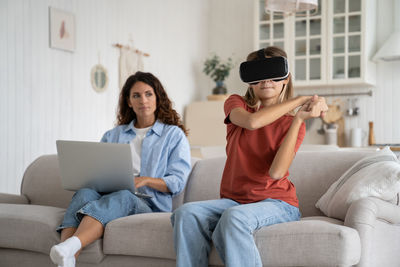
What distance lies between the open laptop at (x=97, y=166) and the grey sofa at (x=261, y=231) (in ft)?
0.60

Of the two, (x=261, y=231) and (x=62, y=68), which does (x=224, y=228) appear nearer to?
(x=261, y=231)

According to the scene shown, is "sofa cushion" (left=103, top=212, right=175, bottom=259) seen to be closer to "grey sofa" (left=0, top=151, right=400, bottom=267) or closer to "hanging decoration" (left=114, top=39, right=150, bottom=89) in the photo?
"grey sofa" (left=0, top=151, right=400, bottom=267)

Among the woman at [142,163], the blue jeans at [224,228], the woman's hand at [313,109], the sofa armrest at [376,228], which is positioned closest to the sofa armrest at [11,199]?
the woman at [142,163]

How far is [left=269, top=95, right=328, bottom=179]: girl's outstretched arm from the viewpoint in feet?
6.53

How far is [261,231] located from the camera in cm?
192

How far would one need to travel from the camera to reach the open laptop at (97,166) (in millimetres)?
A: 2291

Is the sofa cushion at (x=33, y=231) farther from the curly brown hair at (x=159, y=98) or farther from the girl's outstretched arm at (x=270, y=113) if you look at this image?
the girl's outstretched arm at (x=270, y=113)

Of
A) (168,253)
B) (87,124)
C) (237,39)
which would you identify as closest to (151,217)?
(168,253)

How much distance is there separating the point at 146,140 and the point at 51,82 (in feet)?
5.50

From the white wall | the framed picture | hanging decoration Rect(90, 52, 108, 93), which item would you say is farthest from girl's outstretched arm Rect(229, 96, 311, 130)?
hanging decoration Rect(90, 52, 108, 93)

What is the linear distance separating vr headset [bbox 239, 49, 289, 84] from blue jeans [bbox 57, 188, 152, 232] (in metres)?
0.79

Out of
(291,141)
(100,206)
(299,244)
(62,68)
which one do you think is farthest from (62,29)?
(299,244)

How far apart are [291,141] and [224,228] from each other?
0.44 m

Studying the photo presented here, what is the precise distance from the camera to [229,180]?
216 cm
